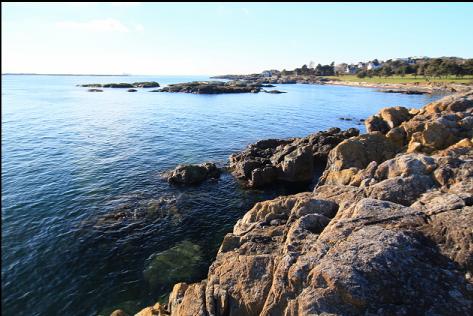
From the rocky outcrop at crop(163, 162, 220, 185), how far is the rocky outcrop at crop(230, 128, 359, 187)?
352 centimetres

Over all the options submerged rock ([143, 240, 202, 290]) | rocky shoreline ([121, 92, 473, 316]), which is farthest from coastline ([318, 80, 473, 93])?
submerged rock ([143, 240, 202, 290])

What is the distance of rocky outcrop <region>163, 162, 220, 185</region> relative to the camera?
3747 centimetres

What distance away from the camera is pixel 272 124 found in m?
75.4

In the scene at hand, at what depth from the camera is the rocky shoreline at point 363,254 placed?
11117 mm

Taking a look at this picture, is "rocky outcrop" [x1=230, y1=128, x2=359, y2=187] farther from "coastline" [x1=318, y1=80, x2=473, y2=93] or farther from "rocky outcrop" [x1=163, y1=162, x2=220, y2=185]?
"coastline" [x1=318, y1=80, x2=473, y2=93]

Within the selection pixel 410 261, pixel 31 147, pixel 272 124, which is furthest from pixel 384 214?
pixel 272 124

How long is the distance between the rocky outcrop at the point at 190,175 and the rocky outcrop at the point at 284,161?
3524 mm

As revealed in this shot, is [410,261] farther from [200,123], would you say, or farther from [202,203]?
[200,123]

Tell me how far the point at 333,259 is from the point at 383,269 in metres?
1.77

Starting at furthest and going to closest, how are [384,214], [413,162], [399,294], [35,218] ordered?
[35,218] → [413,162] → [384,214] → [399,294]

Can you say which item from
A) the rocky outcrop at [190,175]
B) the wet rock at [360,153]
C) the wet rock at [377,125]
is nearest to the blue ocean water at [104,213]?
the rocky outcrop at [190,175]

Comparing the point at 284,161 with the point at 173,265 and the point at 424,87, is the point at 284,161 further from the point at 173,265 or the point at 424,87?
the point at 424,87

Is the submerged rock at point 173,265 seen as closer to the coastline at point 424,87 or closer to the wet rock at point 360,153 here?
the wet rock at point 360,153

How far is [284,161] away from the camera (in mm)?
39000
